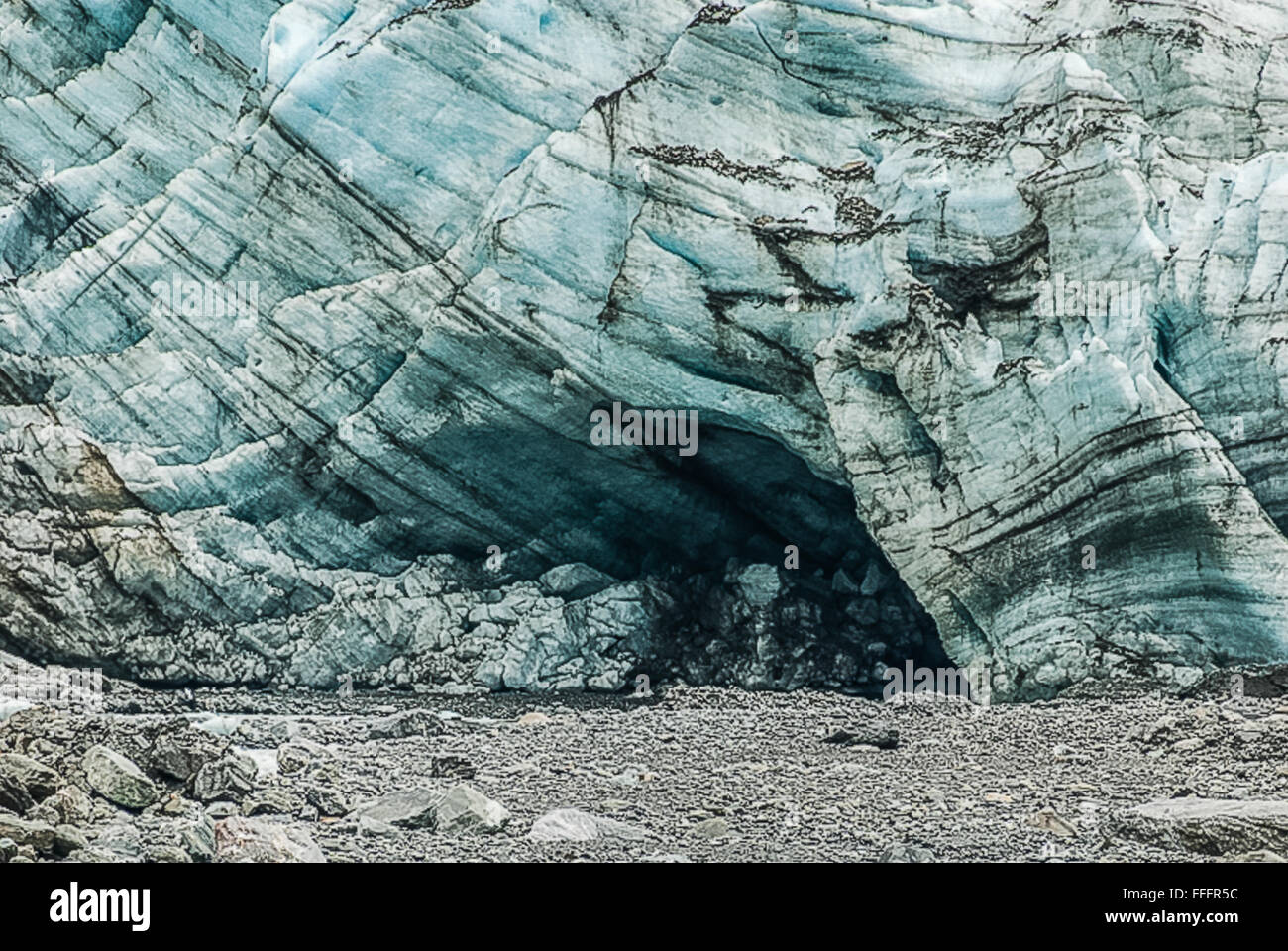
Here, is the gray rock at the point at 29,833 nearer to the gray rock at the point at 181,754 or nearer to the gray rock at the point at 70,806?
the gray rock at the point at 70,806

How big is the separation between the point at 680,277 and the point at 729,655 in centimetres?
660

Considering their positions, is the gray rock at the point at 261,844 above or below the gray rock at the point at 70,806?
below

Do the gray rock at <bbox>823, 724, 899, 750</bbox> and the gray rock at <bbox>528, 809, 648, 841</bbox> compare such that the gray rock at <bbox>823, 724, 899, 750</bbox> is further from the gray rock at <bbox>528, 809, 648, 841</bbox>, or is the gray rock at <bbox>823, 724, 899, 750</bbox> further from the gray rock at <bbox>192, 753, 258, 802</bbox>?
the gray rock at <bbox>192, 753, 258, 802</bbox>

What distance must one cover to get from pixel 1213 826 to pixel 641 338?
41.0 feet

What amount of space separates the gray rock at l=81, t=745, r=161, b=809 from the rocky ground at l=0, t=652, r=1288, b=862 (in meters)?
0.02

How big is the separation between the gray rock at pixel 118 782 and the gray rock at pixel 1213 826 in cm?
1080

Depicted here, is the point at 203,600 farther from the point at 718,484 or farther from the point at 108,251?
the point at 718,484

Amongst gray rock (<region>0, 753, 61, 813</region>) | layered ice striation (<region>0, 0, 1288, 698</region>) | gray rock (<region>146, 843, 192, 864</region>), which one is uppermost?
layered ice striation (<region>0, 0, 1288, 698</region>)

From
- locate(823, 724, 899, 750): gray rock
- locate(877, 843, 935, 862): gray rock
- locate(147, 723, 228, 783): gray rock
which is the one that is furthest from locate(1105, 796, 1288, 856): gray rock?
locate(147, 723, 228, 783): gray rock

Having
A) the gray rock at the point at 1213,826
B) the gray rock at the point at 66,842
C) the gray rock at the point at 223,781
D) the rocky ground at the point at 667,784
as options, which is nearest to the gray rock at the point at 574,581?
the rocky ground at the point at 667,784

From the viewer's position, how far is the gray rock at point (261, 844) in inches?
652

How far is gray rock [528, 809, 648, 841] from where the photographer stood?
17.6 meters

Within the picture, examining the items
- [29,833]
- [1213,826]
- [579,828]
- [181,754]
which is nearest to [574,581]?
[181,754]

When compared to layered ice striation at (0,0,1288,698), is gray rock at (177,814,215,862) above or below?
below
